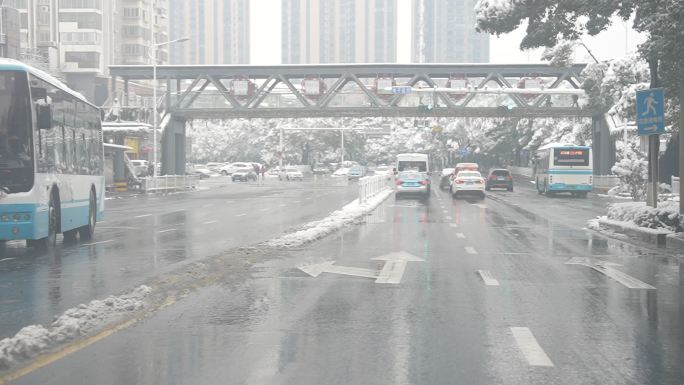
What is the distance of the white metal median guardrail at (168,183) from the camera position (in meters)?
51.4

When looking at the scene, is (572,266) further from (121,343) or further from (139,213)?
(139,213)

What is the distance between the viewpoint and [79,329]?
310 inches

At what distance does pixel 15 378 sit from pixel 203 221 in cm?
1947

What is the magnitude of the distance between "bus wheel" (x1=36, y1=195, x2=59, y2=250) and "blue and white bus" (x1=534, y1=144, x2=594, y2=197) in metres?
37.0

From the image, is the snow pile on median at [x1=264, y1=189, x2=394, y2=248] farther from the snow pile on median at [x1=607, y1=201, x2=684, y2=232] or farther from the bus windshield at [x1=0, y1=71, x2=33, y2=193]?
the snow pile on median at [x1=607, y1=201, x2=684, y2=232]

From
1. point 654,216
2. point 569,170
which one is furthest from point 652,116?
point 569,170

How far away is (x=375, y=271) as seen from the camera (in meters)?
12.8

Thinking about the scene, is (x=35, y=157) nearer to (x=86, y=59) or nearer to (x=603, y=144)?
(x=603, y=144)

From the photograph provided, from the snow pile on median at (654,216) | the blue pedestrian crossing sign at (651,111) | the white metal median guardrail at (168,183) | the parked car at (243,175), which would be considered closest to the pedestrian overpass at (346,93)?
the white metal median guardrail at (168,183)

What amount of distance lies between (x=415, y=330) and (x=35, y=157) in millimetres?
9552

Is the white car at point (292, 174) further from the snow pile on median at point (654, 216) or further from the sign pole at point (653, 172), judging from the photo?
the sign pole at point (653, 172)

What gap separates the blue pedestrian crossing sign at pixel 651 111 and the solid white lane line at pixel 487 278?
27.7 feet

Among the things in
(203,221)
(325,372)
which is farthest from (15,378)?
(203,221)

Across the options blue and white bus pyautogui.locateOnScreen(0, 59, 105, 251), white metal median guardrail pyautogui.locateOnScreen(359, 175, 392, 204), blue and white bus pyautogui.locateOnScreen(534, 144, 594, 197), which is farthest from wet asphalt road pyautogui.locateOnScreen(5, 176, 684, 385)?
blue and white bus pyautogui.locateOnScreen(534, 144, 594, 197)
